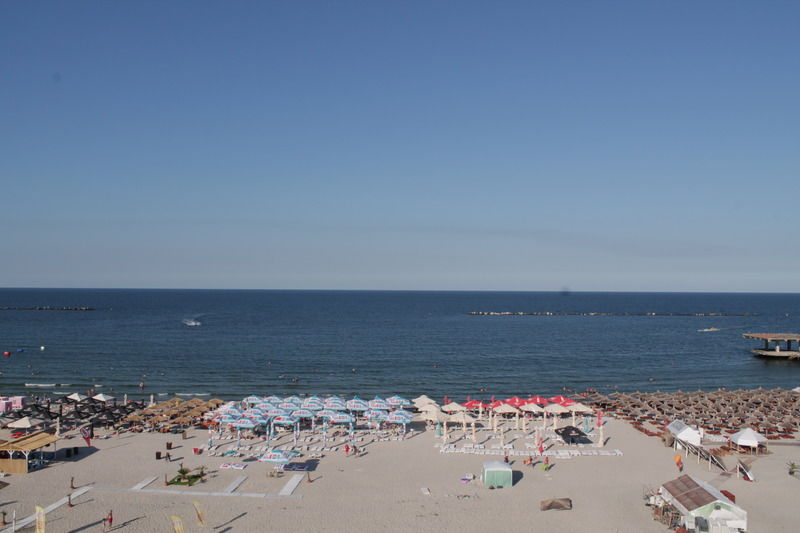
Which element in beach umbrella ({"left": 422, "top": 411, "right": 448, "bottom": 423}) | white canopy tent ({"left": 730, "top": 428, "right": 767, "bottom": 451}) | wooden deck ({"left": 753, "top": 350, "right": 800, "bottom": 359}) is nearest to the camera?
white canopy tent ({"left": 730, "top": 428, "right": 767, "bottom": 451})

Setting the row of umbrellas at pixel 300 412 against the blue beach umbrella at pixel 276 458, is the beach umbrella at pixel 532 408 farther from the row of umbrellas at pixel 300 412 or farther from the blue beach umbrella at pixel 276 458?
the blue beach umbrella at pixel 276 458

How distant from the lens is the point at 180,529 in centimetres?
1969

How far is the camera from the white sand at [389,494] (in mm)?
21969

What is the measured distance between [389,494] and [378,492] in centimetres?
54

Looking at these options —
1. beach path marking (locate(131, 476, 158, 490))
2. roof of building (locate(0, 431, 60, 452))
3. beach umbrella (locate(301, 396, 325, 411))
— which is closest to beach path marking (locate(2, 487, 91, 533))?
beach path marking (locate(131, 476, 158, 490))

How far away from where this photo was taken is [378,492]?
83.2ft

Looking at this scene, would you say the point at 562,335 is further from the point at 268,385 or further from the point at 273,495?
→ the point at 273,495

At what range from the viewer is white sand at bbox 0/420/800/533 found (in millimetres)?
21969

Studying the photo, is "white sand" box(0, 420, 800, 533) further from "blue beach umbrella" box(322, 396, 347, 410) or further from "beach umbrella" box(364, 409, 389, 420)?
"blue beach umbrella" box(322, 396, 347, 410)

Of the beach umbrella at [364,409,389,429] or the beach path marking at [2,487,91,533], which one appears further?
the beach umbrella at [364,409,389,429]

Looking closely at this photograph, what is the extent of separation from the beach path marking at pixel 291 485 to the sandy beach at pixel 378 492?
0.36 ft

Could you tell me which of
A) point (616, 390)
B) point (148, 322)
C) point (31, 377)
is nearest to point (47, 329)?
point (148, 322)

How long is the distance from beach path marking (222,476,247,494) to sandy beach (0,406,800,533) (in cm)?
5

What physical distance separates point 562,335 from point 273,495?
9043cm
